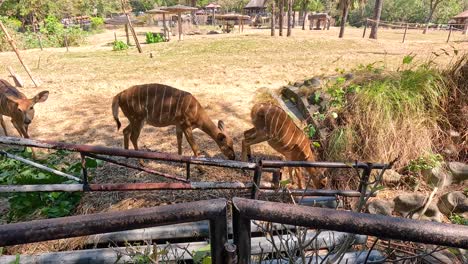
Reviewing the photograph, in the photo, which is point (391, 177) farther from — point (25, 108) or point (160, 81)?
point (160, 81)

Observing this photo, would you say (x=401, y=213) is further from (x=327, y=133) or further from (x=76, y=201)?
(x=76, y=201)

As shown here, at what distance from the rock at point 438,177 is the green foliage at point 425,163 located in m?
0.07

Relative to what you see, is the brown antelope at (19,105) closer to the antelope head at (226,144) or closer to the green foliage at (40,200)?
the green foliage at (40,200)

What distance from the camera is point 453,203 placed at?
430cm

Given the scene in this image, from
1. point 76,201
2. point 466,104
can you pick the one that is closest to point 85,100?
point 76,201

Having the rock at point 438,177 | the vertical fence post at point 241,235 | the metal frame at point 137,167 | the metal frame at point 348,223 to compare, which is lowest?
the rock at point 438,177

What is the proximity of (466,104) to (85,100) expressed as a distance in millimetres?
7783

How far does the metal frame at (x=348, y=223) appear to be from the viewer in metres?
0.87

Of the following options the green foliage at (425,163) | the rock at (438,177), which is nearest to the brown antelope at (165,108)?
the green foliage at (425,163)

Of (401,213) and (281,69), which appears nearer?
(401,213)

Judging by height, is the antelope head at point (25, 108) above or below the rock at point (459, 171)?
above

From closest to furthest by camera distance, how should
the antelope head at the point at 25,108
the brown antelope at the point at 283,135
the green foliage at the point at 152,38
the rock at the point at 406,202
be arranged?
the rock at the point at 406,202 < the brown antelope at the point at 283,135 < the antelope head at the point at 25,108 < the green foliage at the point at 152,38

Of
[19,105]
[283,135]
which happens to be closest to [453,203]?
[283,135]

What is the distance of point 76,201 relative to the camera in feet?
11.9
